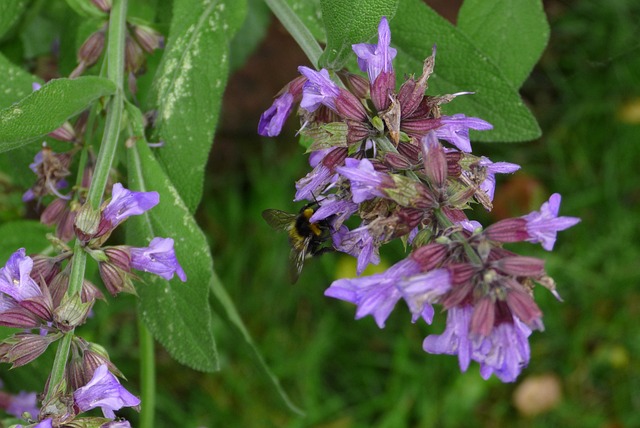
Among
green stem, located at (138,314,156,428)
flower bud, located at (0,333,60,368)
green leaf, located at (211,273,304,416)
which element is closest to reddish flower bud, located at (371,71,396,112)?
flower bud, located at (0,333,60,368)

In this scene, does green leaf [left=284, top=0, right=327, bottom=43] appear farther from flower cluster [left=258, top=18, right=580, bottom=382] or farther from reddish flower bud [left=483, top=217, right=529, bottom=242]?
reddish flower bud [left=483, top=217, right=529, bottom=242]

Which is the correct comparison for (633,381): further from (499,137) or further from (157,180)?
(157,180)

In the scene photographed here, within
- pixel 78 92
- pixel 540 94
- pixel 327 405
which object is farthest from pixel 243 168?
pixel 78 92

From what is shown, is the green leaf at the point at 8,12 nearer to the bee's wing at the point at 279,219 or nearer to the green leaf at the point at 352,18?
the bee's wing at the point at 279,219

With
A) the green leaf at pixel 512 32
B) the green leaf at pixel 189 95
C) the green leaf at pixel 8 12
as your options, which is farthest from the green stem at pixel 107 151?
the green leaf at pixel 512 32

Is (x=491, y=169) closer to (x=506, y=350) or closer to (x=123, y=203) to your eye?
(x=506, y=350)
